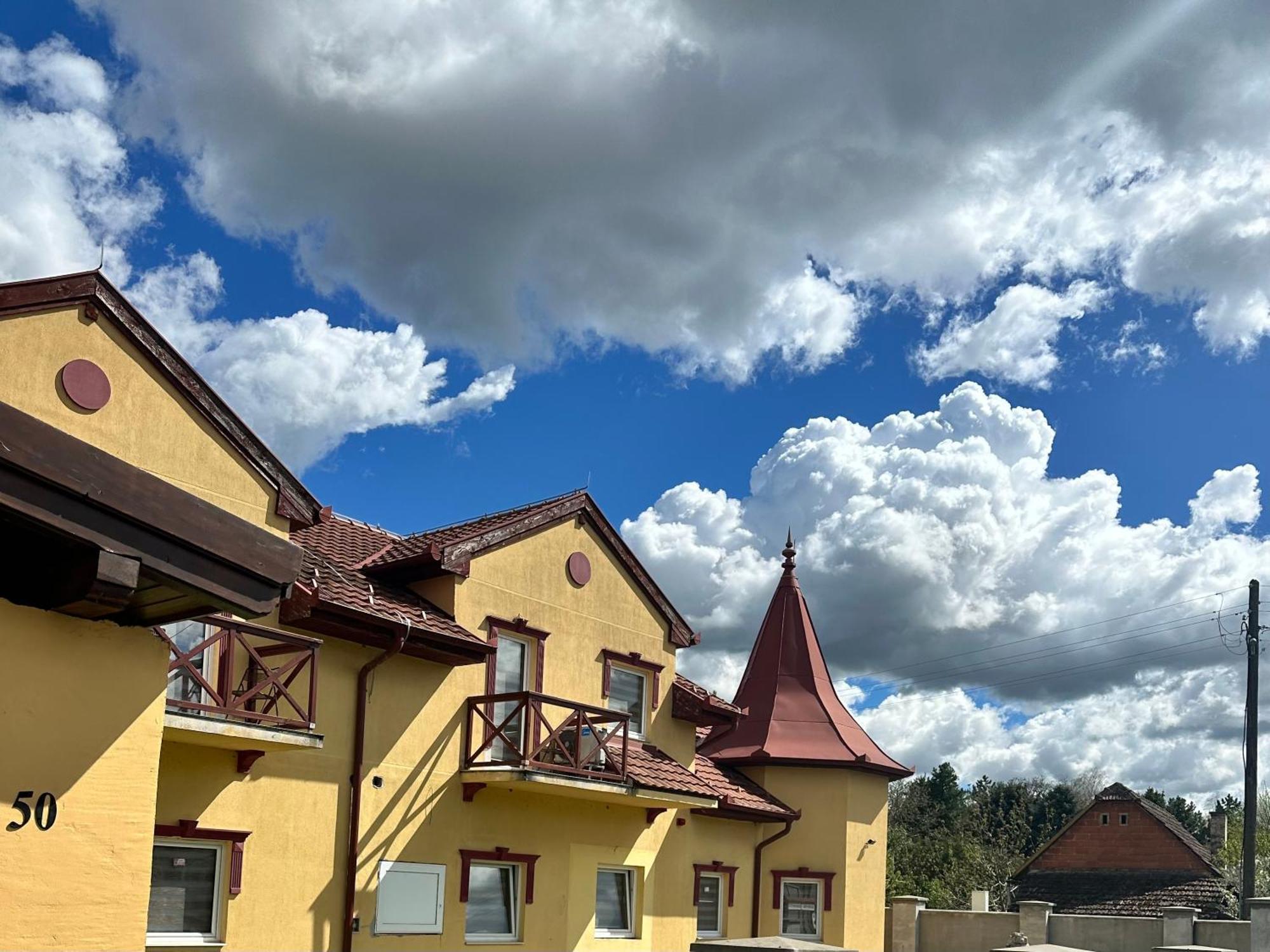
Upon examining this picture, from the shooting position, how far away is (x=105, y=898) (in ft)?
20.4

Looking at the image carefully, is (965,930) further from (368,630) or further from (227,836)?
(227,836)

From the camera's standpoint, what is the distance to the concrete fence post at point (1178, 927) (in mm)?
24453

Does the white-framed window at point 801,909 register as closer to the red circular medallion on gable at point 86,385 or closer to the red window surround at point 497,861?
the red window surround at point 497,861

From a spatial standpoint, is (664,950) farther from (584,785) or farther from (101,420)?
(101,420)

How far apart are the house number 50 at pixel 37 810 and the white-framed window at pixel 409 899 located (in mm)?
9271

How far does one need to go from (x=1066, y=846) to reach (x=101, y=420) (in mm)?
39685

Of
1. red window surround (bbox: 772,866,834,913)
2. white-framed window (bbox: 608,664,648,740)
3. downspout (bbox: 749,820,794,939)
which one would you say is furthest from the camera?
red window surround (bbox: 772,866,834,913)

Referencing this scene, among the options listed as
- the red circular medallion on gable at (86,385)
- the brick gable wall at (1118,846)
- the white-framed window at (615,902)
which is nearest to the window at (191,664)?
the red circular medallion on gable at (86,385)

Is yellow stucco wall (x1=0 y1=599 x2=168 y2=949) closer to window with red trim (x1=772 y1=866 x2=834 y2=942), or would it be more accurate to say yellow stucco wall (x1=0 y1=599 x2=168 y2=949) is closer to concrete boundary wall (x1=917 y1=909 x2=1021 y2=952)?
window with red trim (x1=772 y1=866 x2=834 y2=942)

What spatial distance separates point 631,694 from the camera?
63.7 ft

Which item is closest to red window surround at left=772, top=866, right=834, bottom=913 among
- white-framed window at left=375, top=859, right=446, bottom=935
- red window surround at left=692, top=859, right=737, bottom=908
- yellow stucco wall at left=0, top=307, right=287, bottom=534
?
red window surround at left=692, top=859, right=737, bottom=908

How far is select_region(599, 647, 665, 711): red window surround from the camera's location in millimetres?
18641

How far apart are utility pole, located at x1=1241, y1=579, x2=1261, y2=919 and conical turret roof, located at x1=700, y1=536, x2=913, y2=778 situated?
25.7 feet

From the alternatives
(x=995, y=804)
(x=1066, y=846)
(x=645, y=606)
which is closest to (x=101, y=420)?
(x=645, y=606)
